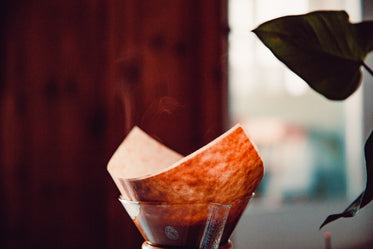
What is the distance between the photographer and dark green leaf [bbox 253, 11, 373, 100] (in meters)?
0.42

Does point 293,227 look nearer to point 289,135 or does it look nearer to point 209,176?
point 289,135

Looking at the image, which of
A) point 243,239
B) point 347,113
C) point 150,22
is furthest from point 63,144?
point 347,113

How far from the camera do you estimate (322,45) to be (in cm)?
44

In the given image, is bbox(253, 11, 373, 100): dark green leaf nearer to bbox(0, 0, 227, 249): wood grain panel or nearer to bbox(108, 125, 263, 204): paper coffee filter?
bbox(108, 125, 263, 204): paper coffee filter

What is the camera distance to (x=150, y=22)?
140 cm

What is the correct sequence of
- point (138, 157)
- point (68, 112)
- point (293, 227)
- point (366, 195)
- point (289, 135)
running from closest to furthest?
point (366, 195) < point (138, 157) < point (68, 112) < point (293, 227) < point (289, 135)

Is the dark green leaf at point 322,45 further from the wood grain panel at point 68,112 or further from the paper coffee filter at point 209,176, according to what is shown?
the wood grain panel at point 68,112

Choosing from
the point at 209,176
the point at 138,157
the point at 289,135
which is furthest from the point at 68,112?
the point at 289,135

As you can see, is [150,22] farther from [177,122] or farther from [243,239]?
[243,239]

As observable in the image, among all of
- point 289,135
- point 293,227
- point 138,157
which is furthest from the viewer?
point 289,135

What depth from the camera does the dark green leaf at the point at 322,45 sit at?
0.42 meters

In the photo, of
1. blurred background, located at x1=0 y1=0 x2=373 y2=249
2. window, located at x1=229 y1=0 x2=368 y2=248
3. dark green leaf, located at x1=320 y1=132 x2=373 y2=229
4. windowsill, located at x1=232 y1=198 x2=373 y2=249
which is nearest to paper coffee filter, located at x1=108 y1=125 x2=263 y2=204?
dark green leaf, located at x1=320 y1=132 x2=373 y2=229

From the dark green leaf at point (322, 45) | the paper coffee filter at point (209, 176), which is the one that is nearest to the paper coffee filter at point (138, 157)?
the paper coffee filter at point (209, 176)

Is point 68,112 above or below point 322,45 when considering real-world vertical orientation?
below
